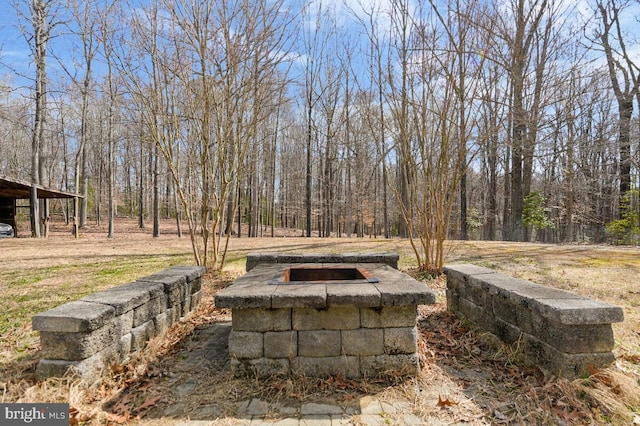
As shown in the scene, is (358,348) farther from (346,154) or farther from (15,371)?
(346,154)

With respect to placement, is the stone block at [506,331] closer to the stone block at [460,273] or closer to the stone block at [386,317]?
the stone block at [460,273]

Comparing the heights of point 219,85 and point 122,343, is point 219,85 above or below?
above

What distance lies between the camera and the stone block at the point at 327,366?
2.59 metres

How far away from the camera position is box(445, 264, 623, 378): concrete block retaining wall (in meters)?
2.30

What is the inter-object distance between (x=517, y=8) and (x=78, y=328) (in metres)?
13.7

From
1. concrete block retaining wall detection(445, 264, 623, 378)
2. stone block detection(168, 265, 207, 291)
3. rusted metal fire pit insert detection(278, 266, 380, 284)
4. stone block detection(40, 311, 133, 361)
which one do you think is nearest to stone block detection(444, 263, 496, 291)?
concrete block retaining wall detection(445, 264, 623, 378)

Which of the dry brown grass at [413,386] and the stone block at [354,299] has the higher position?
the stone block at [354,299]

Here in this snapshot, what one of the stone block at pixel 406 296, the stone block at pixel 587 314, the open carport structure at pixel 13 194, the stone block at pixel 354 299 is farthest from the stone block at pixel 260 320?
the open carport structure at pixel 13 194

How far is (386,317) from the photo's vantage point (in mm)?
2637

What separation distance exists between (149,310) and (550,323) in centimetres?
353

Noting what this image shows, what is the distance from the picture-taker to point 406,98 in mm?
5535

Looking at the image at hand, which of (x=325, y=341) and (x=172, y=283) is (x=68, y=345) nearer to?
(x=172, y=283)

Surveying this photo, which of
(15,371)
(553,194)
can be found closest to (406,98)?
(15,371)

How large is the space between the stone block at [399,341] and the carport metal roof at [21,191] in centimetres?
1560
